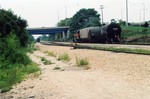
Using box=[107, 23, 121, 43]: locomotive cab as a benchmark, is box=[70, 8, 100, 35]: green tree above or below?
above

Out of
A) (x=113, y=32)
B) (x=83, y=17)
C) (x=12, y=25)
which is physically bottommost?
(x=113, y=32)

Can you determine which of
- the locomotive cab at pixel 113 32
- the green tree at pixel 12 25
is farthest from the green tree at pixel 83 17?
the green tree at pixel 12 25

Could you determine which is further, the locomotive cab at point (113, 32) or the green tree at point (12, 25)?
the locomotive cab at point (113, 32)

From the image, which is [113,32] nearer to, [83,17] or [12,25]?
[12,25]

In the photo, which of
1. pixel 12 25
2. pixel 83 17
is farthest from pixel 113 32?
pixel 83 17

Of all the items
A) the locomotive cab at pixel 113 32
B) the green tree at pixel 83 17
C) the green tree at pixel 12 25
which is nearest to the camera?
the green tree at pixel 12 25

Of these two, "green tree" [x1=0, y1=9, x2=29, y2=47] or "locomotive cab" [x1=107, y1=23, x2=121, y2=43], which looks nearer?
"green tree" [x1=0, y1=9, x2=29, y2=47]

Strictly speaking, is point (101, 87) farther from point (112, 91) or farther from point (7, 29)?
point (7, 29)

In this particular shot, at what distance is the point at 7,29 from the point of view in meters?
18.0

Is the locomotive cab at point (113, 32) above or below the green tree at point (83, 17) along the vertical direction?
below

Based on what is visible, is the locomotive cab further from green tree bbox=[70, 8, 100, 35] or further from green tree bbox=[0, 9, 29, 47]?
green tree bbox=[70, 8, 100, 35]

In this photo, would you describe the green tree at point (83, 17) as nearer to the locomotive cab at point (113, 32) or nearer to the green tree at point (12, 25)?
the locomotive cab at point (113, 32)

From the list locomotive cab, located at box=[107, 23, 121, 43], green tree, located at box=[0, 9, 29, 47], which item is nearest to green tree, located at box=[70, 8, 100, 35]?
locomotive cab, located at box=[107, 23, 121, 43]

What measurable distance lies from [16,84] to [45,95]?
272cm
